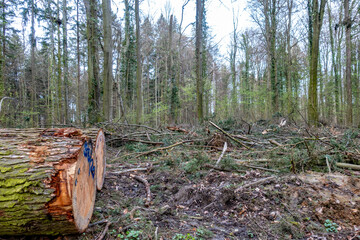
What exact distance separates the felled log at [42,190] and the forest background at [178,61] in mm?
5956

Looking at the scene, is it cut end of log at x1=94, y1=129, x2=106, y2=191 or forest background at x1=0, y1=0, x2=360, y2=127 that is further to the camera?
forest background at x1=0, y1=0, x2=360, y2=127

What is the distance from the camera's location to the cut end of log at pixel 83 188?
1965mm

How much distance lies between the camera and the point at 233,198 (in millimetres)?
3004

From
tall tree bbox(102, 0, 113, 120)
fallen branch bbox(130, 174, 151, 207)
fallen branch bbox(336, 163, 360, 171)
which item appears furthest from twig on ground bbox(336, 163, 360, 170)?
tall tree bbox(102, 0, 113, 120)

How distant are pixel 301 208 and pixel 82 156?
3.04 meters

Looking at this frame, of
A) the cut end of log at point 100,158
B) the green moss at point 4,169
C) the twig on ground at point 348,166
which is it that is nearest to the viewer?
the green moss at point 4,169

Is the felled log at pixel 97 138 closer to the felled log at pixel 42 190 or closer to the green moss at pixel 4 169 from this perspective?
the felled log at pixel 42 190

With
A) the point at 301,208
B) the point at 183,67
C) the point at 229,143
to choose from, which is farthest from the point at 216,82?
the point at 301,208

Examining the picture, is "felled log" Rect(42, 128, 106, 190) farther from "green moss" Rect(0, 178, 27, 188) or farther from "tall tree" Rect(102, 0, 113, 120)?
"tall tree" Rect(102, 0, 113, 120)

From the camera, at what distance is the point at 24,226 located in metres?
1.87

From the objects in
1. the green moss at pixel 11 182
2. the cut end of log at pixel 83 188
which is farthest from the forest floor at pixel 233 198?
the green moss at pixel 11 182

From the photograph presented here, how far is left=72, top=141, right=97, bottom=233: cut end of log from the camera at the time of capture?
1.96m

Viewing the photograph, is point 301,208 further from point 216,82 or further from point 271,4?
point 216,82

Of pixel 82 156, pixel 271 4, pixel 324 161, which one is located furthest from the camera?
pixel 271 4
